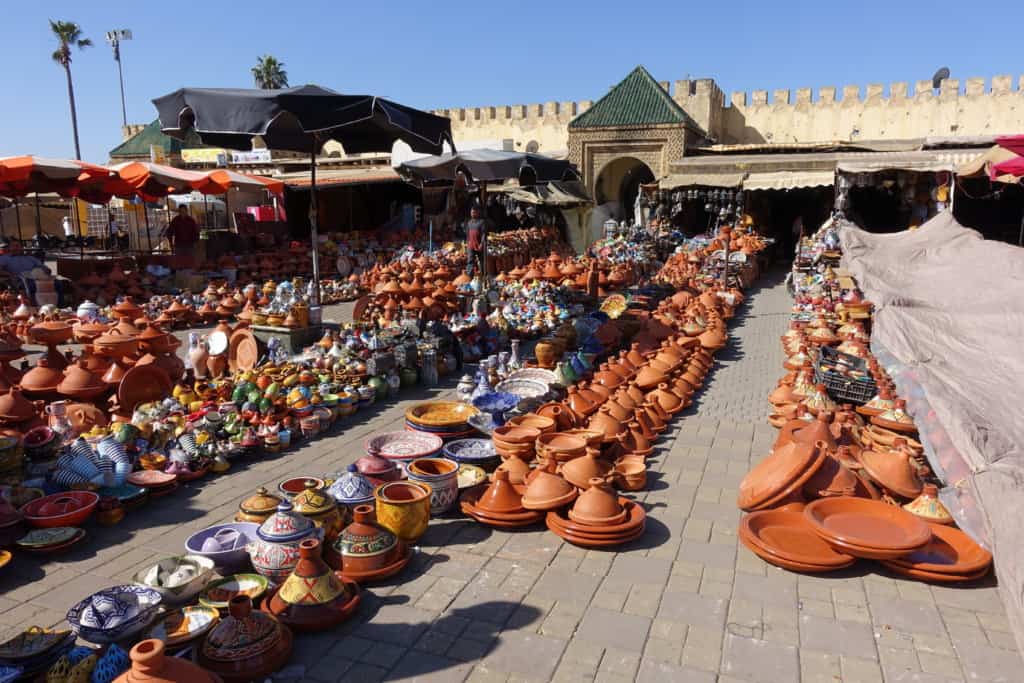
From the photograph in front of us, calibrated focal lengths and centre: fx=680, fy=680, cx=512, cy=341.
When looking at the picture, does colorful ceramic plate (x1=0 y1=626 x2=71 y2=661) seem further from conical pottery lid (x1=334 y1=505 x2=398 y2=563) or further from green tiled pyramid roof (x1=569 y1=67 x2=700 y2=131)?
green tiled pyramid roof (x1=569 y1=67 x2=700 y2=131)

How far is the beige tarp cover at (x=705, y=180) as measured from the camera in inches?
680

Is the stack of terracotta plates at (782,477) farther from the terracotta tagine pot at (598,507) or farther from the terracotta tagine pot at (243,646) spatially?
Answer: the terracotta tagine pot at (243,646)

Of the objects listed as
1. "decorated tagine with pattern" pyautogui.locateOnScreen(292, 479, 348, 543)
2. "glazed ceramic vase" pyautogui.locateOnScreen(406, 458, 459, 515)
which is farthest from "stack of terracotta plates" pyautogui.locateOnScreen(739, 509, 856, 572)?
"decorated tagine with pattern" pyautogui.locateOnScreen(292, 479, 348, 543)

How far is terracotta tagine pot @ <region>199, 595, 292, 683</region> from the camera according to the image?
2.50 m

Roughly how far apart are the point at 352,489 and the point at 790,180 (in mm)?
16146

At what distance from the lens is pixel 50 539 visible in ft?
11.4

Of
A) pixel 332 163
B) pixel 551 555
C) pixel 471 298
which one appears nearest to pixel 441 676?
pixel 551 555

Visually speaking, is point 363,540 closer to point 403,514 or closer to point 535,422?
point 403,514

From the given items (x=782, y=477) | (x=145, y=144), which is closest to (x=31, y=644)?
(x=782, y=477)

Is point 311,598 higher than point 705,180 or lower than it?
lower

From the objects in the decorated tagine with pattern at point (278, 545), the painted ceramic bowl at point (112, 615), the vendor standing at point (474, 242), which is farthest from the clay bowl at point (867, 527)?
the vendor standing at point (474, 242)

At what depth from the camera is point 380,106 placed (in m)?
6.08

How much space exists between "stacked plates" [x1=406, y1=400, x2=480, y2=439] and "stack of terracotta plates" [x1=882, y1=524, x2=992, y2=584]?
2758 mm

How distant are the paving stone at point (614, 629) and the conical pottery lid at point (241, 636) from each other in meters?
1.25
